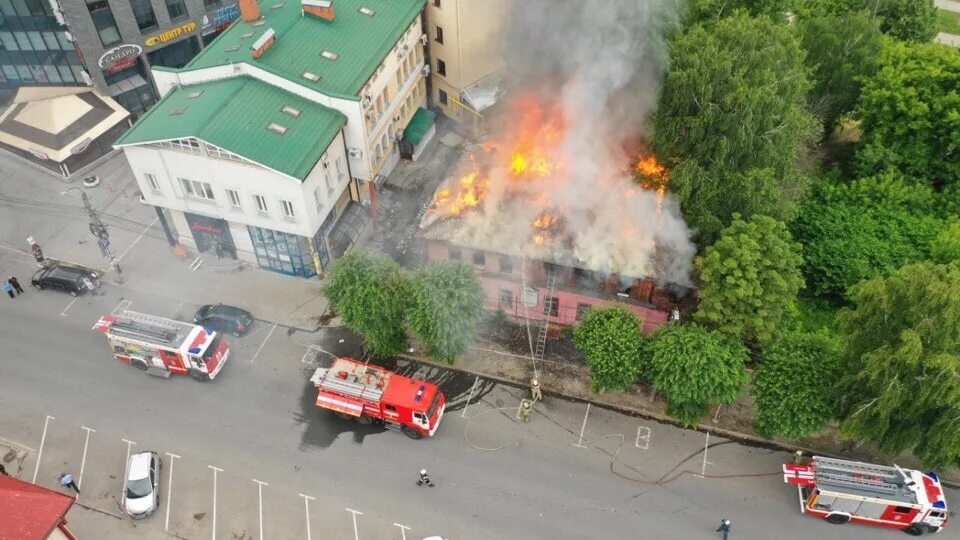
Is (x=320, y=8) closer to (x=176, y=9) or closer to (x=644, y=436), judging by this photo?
(x=176, y=9)

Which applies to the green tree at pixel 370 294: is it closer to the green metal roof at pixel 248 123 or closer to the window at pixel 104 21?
the green metal roof at pixel 248 123

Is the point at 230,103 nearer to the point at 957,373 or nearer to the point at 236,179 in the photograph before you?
the point at 236,179

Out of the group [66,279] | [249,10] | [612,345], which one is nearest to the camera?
[612,345]

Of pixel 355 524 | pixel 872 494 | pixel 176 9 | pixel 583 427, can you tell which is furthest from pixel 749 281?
pixel 176 9

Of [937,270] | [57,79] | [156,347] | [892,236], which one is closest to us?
[937,270]

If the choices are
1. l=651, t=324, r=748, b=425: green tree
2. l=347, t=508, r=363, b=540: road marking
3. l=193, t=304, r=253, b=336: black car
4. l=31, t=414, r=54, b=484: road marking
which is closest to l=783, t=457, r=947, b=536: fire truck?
l=651, t=324, r=748, b=425: green tree

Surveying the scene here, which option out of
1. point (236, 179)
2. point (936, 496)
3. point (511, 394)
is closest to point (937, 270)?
point (936, 496)

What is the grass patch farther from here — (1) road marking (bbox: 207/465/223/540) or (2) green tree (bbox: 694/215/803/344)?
(1) road marking (bbox: 207/465/223/540)
